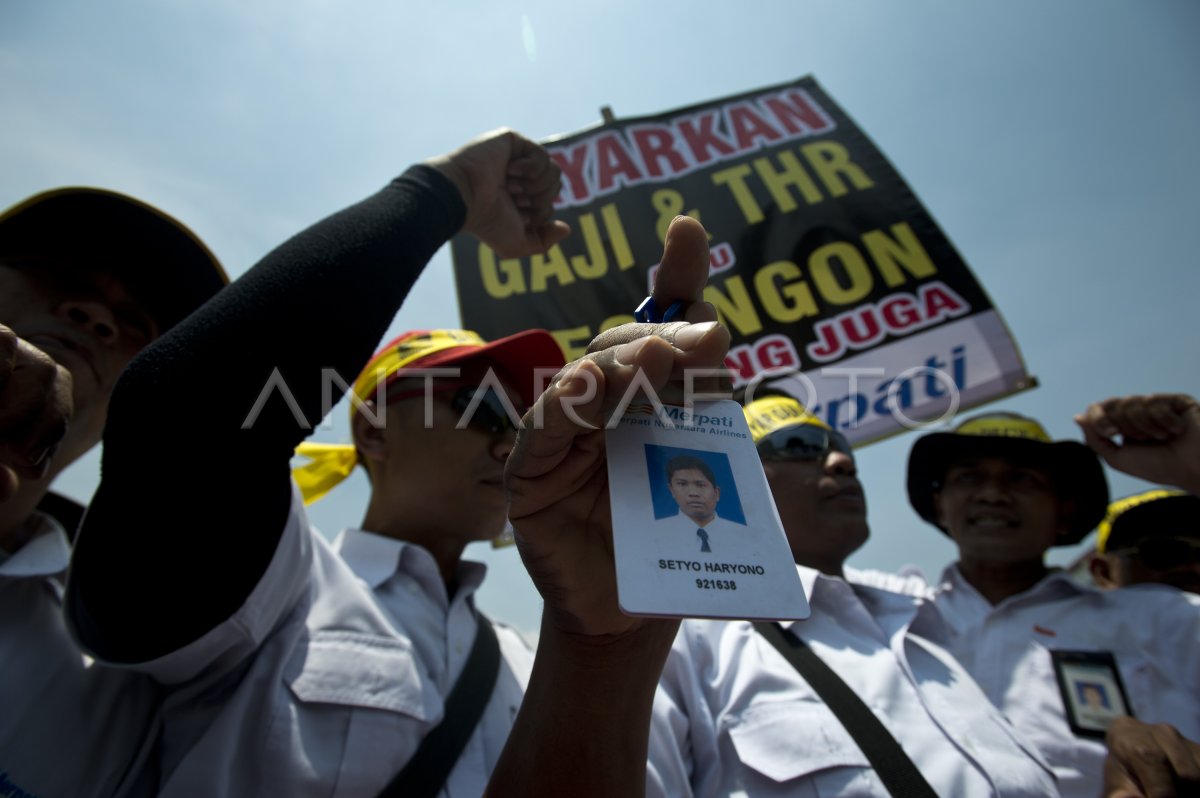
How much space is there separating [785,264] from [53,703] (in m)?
3.81

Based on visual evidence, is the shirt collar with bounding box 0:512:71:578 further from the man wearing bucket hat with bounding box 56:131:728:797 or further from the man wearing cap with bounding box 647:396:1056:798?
the man wearing cap with bounding box 647:396:1056:798

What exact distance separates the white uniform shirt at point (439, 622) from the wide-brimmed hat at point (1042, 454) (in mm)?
2241

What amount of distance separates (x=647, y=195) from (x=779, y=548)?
4.11m

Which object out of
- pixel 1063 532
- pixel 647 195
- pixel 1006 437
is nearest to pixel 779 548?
pixel 1006 437

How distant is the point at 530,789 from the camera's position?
946 millimetres

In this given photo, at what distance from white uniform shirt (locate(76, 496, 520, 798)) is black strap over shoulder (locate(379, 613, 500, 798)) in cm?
2

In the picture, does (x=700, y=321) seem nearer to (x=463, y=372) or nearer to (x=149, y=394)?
(x=149, y=394)

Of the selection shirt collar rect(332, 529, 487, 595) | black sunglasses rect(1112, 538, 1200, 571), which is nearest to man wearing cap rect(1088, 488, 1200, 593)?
black sunglasses rect(1112, 538, 1200, 571)

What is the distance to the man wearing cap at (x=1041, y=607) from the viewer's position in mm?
2076

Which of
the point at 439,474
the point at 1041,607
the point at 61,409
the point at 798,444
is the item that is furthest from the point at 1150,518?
the point at 61,409

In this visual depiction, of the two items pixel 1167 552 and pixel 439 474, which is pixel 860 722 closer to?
pixel 439 474

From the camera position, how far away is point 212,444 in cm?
103

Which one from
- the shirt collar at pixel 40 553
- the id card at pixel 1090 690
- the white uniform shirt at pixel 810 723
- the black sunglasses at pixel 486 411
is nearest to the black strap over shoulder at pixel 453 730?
the white uniform shirt at pixel 810 723

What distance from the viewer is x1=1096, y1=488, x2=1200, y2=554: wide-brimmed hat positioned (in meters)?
3.17
